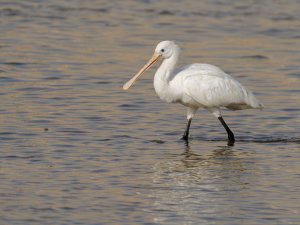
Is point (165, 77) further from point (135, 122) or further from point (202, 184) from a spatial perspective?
point (202, 184)

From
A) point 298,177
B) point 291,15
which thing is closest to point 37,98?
point 298,177

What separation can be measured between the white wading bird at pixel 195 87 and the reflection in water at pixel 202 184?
0.80 m

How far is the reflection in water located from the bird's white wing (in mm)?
786

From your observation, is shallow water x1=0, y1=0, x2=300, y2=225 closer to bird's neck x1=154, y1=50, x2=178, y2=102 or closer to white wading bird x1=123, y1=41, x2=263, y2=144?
white wading bird x1=123, y1=41, x2=263, y2=144

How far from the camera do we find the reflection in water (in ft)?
32.9

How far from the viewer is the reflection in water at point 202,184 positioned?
1004 centimetres

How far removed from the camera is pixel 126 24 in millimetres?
23188

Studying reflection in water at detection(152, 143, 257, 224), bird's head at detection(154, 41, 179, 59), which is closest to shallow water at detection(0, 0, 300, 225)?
reflection in water at detection(152, 143, 257, 224)

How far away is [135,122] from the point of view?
48.1 feet

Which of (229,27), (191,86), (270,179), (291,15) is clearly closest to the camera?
(270,179)

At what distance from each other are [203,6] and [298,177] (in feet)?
47.1

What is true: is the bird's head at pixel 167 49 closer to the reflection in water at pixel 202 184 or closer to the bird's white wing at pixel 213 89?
the bird's white wing at pixel 213 89

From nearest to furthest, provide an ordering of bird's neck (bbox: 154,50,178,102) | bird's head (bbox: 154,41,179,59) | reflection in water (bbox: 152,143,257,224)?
reflection in water (bbox: 152,143,257,224) → bird's neck (bbox: 154,50,178,102) → bird's head (bbox: 154,41,179,59)

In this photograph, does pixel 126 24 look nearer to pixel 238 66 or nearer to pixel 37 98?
pixel 238 66
